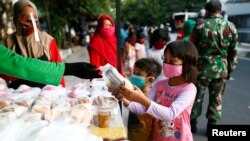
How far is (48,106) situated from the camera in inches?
98.2

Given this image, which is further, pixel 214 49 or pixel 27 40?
pixel 214 49

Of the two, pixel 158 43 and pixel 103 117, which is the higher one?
pixel 158 43

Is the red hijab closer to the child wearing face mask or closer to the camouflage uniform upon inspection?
the child wearing face mask

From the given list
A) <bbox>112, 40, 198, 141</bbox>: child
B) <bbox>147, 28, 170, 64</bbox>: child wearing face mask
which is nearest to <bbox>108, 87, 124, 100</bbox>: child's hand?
<bbox>112, 40, 198, 141</bbox>: child

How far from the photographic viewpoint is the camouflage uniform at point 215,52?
15.7 ft

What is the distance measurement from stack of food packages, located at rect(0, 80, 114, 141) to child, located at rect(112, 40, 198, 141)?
282 millimetres

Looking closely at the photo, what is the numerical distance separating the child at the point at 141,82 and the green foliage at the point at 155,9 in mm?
41224

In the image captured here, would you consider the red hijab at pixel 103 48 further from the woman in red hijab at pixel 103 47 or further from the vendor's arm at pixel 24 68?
the vendor's arm at pixel 24 68

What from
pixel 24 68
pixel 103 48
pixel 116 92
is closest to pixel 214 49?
pixel 103 48

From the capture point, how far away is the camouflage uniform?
15.7 feet

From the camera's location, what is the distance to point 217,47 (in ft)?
15.8

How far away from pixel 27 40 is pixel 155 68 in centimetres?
116

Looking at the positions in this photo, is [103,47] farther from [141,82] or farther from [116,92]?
[116,92]

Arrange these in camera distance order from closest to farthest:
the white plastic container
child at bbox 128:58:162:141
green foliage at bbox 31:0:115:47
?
1. the white plastic container
2. child at bbox 128:58:162:141
3. green foliage at bbox 31:0:115:47
